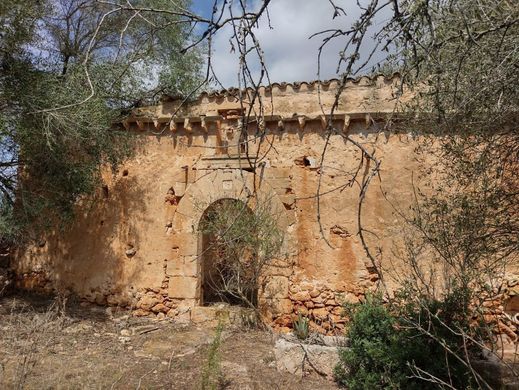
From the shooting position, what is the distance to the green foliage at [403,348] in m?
4.86

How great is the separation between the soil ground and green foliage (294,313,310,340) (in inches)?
16.2

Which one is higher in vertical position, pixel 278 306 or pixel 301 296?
pixel 301 296

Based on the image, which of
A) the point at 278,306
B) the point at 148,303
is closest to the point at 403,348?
the point at 278,306

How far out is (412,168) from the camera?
7.79 m

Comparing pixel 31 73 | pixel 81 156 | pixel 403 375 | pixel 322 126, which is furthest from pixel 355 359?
pixel 31 73

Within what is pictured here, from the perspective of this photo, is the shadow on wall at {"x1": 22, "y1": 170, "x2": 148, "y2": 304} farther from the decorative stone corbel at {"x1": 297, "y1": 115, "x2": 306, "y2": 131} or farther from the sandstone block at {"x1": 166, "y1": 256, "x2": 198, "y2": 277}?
the decorative stone corbel at {"x1": 297, "y1": 115, "x2": 306, "y2": 131}

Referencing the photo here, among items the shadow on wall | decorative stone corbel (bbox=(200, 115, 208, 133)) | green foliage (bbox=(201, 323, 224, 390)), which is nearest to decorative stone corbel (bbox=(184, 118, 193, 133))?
decorative stone corbel (bbox=(200, 115, 208, 133))

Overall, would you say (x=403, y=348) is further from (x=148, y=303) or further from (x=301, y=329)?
(x=148, y=303)

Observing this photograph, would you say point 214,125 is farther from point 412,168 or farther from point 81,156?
point 412,168

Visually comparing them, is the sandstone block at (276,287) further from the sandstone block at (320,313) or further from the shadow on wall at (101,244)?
the shadow on wall at (101,244)

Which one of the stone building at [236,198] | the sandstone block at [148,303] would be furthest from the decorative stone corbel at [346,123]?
the sandstone block at [148,303]

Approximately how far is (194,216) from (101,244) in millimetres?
1939

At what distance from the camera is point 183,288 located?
8.48 metres

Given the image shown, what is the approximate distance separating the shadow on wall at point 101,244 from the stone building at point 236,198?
2 centimetres
